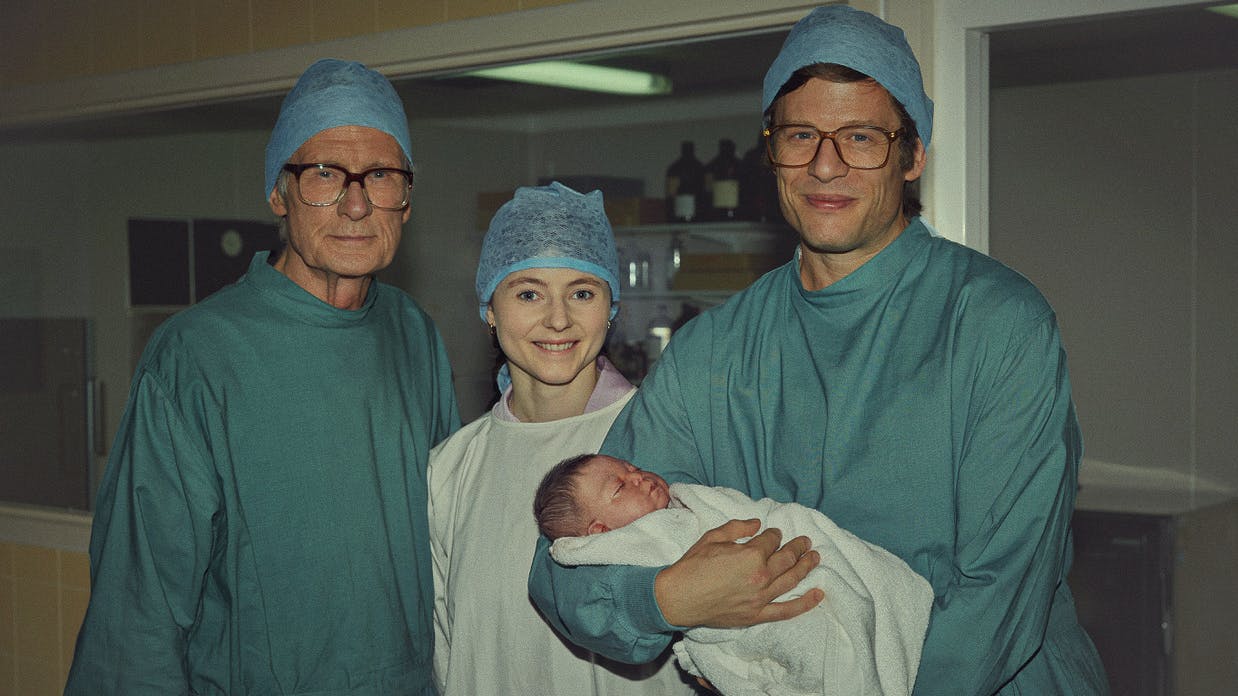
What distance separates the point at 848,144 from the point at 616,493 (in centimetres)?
61

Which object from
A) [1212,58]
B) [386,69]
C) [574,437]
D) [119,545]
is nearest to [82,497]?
[386,69]

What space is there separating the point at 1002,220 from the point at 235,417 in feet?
11.9

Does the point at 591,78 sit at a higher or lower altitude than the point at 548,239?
higher

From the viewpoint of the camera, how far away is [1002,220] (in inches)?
189

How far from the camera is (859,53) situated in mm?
1592

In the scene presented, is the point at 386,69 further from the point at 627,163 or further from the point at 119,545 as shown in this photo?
the point at 627,163

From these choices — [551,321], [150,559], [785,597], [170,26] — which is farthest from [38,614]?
[785,597]

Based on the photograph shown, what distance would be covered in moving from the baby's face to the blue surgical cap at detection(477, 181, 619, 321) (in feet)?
1.53

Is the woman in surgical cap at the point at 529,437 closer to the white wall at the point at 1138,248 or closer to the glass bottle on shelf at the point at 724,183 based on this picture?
the white wall at the point at 1138,248

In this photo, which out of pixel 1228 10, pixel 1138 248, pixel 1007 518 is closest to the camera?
pixel 1007 518

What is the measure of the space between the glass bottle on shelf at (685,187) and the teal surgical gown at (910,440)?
3.55m

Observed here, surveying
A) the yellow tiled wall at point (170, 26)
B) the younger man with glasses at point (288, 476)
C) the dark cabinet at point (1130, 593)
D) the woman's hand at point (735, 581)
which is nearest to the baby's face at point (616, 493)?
the woman's hand at point (735, 581)

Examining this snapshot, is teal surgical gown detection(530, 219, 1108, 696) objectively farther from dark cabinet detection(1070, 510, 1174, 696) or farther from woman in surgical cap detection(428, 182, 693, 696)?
dark cabinet detection(1070, 510, 1174, 696)

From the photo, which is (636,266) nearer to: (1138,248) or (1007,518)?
(1138,248)
